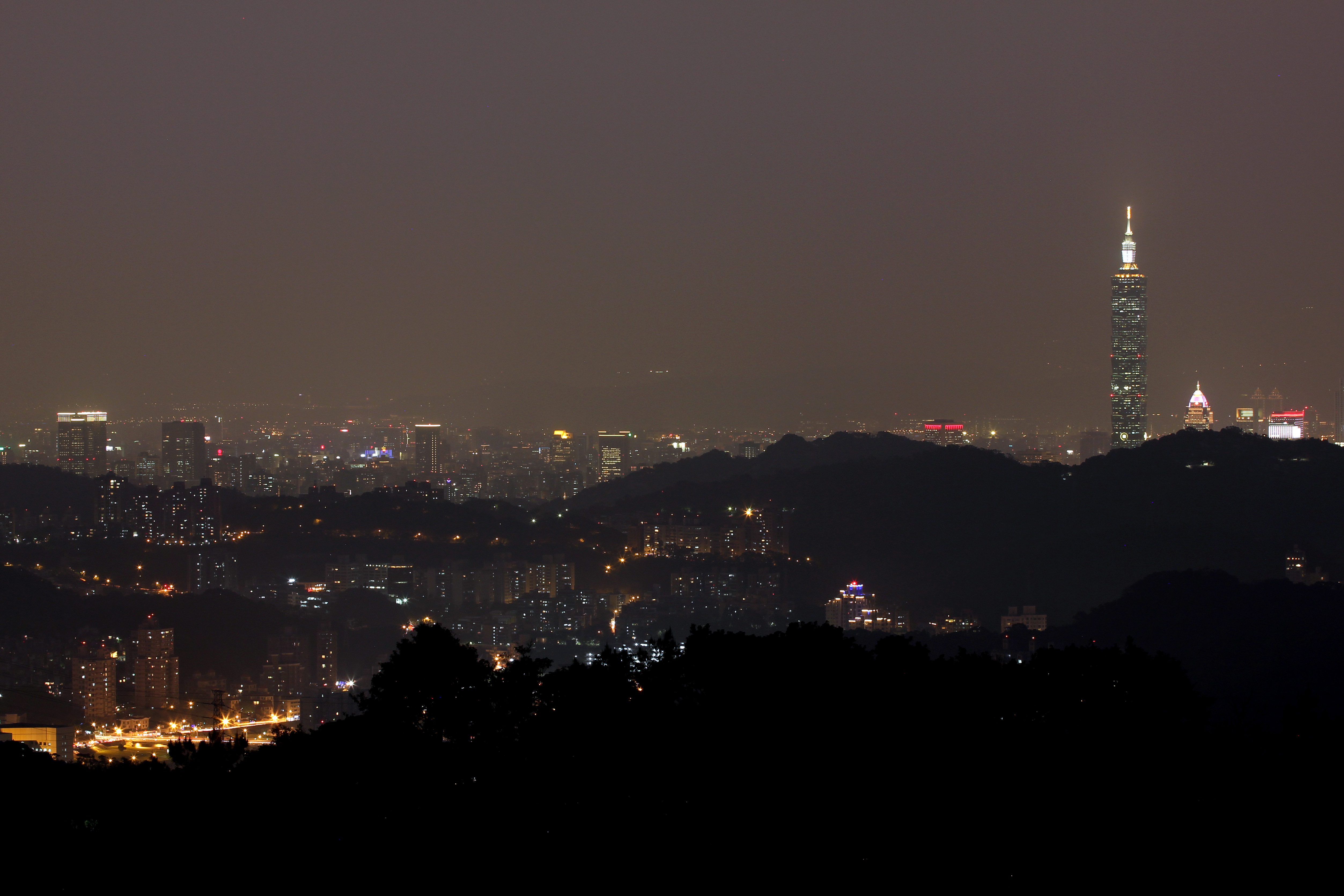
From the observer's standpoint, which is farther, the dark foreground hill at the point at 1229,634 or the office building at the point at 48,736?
the dark foreground hill at the point at 1229,634

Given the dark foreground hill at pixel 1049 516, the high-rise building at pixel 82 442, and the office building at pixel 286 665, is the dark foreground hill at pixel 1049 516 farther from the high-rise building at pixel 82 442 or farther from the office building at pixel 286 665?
the high-rise building at pixel 82 442

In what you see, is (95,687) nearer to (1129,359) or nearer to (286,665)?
(286,665)

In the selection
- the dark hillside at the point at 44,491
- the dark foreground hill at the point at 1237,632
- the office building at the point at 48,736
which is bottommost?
the office building at the point at 48,736

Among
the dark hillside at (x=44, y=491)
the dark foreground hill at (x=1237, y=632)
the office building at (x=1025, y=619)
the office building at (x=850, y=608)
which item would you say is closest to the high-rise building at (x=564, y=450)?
the dark hillside at (x=44, y=491)

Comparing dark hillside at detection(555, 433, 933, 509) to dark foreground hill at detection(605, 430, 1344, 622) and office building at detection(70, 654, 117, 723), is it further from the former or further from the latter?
office building at detection(70, 654, 117, 723)

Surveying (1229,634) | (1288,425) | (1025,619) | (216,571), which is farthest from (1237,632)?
(1288,425)

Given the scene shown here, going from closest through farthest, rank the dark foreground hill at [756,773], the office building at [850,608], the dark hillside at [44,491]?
the dark foreground hill at [756,773] → the office building at [850,608] → the dark hillside at [44,491]

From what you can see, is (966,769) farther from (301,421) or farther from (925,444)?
(301,421)
